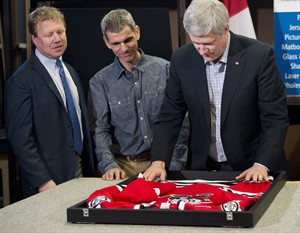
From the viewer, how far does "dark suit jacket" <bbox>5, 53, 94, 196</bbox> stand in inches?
138

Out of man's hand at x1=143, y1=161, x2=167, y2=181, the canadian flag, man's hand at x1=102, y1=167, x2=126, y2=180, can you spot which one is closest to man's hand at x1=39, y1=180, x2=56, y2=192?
man's hand at x1=102, y1=167, x2=126, y2=180

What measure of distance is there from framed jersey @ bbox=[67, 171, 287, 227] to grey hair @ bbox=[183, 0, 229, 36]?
2.17 ft

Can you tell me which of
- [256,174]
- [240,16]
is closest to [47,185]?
[256,174]

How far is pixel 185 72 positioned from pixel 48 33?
932mm

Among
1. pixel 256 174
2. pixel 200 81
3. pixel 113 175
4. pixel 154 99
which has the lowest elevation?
pixel 113 175

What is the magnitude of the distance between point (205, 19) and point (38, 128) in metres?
1.28

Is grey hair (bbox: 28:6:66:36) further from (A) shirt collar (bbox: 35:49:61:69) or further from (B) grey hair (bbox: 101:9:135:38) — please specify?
(B) grey hair (bbox: 101:9:135:38)

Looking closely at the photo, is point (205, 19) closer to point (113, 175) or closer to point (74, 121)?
point (113, 175)

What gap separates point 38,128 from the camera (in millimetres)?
3582

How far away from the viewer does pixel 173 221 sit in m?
2.18

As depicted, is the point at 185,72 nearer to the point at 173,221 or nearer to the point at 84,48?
the point at 173,221

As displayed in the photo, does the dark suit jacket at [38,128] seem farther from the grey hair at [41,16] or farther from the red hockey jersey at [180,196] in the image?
the red hockey jersey at [180,196]

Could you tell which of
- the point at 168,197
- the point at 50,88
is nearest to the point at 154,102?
the point at 50,88

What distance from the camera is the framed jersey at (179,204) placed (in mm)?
2135
